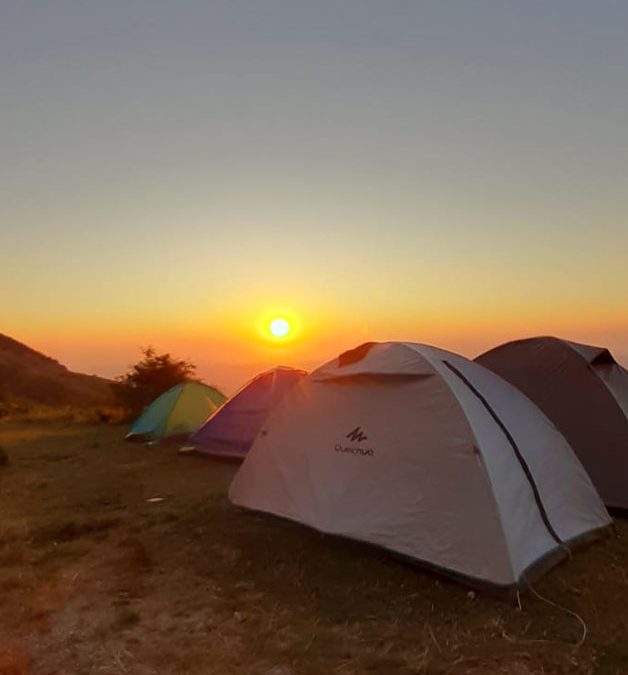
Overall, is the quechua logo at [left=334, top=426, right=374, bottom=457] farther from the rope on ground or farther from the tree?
the tree

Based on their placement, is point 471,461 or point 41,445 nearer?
point 471,461

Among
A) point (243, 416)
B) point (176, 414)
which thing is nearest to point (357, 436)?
Result: point (243, 416)

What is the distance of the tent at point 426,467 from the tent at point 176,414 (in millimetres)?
5823

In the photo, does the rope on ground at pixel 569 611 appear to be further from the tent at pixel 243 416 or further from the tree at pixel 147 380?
the tree at pixel 147 380

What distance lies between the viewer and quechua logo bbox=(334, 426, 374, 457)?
5941mm

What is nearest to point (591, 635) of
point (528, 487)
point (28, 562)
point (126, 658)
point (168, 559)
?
point (528, 487)

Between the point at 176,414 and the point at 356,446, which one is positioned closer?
the point at 356,446

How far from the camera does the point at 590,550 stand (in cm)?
588

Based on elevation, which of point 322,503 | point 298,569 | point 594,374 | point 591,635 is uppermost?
point 594,374

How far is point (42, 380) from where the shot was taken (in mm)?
40188

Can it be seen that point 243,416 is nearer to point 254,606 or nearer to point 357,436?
point 357,436

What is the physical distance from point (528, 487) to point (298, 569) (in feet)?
6.36

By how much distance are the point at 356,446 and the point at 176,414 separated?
717cm

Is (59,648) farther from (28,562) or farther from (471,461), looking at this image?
(471,461)
